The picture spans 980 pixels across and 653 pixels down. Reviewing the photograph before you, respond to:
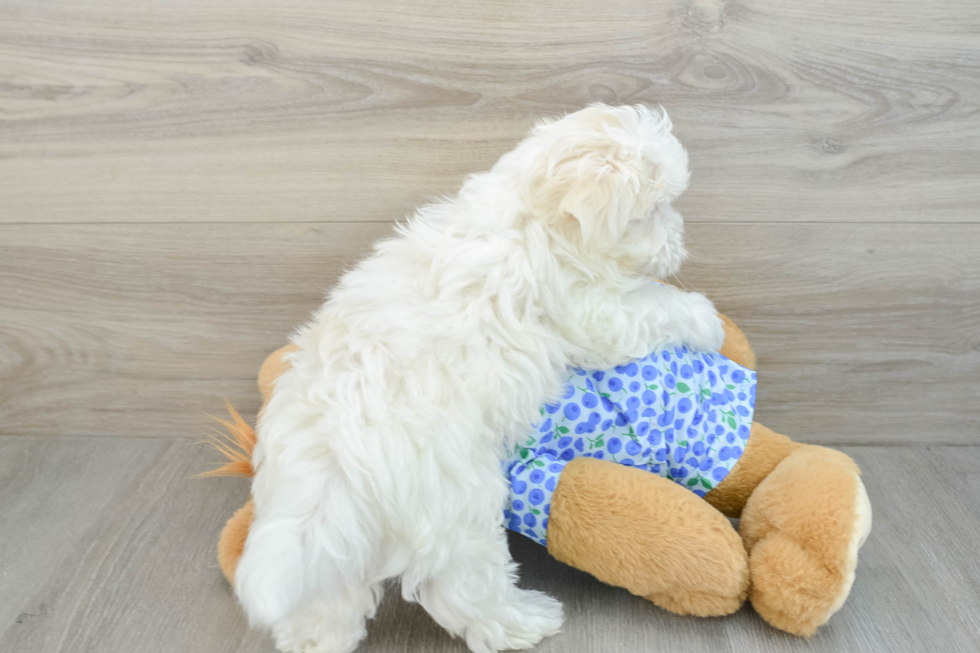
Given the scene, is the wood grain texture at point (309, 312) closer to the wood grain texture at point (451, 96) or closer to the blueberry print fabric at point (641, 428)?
the wood grain texture at point (451, 96)

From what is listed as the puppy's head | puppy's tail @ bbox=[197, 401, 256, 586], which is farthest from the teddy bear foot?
puppy's tail @ bbox=[197, 401, 256, 586]

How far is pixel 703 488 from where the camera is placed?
2.93 ft

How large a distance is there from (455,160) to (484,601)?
62 centimetres

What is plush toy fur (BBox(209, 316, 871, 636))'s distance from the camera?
0.80 metres

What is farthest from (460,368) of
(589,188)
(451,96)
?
(451,96)

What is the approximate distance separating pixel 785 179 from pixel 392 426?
2.34 ft

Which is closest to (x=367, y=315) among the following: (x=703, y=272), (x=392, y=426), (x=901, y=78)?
(x=392, y=426)

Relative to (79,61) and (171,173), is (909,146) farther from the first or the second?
(79,61)

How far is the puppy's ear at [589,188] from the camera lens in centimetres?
74

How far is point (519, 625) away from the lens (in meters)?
0.82

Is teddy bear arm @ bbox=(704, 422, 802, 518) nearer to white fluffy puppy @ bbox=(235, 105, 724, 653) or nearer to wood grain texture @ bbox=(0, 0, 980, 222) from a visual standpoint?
white fluffy puppy @ bbox=(235, 105, 724, 653)

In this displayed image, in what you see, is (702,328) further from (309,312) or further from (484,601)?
(309,312)

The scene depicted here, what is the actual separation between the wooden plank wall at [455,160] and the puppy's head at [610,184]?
0.85 feet

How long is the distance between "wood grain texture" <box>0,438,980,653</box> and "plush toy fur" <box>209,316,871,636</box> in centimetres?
7
